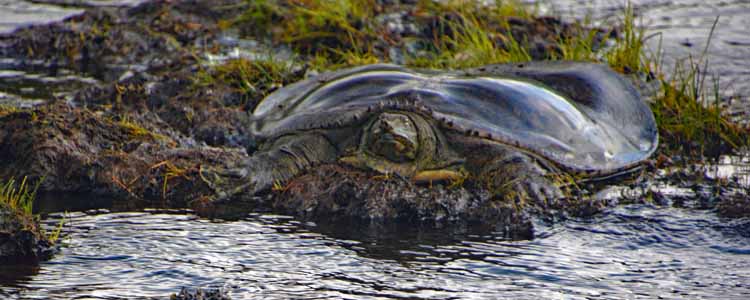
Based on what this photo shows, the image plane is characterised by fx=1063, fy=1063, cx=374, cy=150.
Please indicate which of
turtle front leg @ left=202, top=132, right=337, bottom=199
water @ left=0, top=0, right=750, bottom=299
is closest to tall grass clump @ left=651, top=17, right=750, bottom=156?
water @ left=0, top=0, right=750, bottom=299

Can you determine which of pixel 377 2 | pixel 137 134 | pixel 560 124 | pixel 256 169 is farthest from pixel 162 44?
pixel 560 124

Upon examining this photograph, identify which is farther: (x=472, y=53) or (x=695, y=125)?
(x=472, y=53)

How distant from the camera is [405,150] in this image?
5645mm

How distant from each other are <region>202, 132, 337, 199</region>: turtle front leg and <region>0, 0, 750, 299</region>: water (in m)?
0.38

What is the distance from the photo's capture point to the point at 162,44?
9.32 meters

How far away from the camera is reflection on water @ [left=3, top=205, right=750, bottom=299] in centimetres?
428

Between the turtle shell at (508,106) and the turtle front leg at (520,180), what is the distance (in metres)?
0.13

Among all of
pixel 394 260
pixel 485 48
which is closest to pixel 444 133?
pixel 394 260

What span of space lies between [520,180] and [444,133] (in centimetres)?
56

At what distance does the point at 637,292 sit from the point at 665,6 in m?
7.30

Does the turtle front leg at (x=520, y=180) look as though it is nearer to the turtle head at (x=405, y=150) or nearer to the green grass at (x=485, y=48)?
the turtle head at (x=405, y=150)

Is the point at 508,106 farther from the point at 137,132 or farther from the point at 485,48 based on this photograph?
the point at 137,132

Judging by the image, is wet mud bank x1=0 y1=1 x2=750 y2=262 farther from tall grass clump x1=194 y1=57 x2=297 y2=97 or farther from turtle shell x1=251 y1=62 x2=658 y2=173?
turtle shell x1=251 y1=62 x2=658 y2=173

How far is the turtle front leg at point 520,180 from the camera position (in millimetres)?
5449
